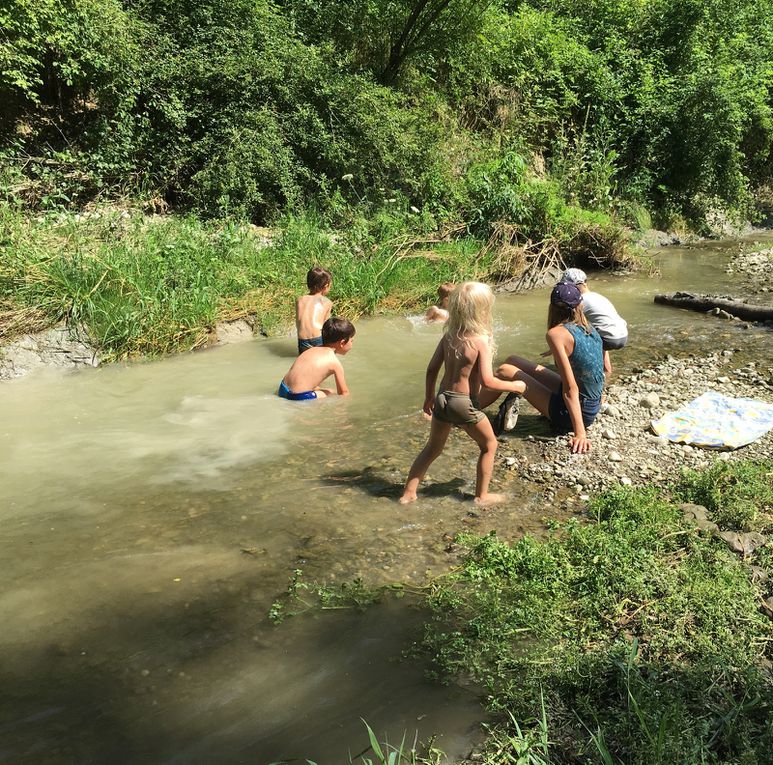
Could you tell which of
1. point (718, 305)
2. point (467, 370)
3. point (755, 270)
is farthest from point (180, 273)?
point (755, 270)

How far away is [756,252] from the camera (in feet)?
50.5

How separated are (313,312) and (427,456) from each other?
341cm

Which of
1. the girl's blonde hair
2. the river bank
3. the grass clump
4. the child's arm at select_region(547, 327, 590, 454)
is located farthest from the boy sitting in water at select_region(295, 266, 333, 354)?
the grass clump

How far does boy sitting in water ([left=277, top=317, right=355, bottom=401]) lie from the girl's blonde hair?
2391 mm

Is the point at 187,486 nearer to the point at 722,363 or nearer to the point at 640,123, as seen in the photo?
the point at 722,363

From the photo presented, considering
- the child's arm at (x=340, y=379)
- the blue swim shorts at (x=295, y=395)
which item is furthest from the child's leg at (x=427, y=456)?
the blue swim shorts at (x=295, y=395)

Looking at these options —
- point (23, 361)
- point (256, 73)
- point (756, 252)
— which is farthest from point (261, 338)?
point (756, 252)

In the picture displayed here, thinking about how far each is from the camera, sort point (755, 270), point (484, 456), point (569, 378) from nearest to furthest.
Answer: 1. point (484, 456)
2. point (569, 378)
3. point (755, 270)

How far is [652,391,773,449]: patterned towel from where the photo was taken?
5.61 meters

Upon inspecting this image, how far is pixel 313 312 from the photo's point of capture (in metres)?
7.73

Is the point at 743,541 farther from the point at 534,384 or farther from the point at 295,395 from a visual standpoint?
the point at 295,395

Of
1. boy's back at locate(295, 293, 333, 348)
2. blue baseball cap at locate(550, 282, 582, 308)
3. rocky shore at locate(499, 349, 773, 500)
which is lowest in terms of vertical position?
rocky shore at locate(499, 349, 773, 500)

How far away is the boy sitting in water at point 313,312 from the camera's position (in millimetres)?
7723

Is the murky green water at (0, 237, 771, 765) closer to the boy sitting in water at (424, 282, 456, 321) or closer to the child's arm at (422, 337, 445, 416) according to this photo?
the child's arm at (422, 337, 445, 416)
